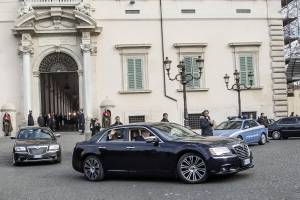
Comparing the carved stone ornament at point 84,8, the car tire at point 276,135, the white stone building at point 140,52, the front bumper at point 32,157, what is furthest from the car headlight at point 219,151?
the carved stone ornament at point 84,8

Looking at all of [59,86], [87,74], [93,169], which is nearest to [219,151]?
[93,169]

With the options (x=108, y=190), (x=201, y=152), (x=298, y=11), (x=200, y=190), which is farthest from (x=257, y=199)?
(x=298, y=11)

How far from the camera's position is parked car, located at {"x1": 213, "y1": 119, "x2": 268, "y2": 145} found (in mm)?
25344

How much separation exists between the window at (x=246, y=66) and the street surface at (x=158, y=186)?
1976 cm

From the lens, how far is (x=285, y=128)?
3212 cm

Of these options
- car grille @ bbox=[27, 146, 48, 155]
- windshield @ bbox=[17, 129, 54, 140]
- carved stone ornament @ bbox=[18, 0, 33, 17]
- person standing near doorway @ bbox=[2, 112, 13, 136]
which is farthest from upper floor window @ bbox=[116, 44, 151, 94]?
car grille @ bbox=[27, 146, 48, 155]

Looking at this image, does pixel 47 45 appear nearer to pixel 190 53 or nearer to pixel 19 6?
pixel 19 6

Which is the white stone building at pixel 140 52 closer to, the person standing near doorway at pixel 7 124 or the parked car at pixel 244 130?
the person standing near doorway at pixel 7 124

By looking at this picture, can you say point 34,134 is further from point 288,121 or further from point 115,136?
point 288,121

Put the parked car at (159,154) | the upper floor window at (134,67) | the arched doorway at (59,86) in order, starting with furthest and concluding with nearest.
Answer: the arched doorway at (59,86) → the upper floor window at (134,67) → the parked car at (159,154)

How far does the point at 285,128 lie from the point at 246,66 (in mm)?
6467

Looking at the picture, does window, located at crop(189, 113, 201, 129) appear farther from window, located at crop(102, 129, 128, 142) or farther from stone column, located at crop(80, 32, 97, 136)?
window, located at crop(102, 129, 128, 142)

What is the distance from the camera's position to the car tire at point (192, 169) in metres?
13.0

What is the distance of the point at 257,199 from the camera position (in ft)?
34.4
